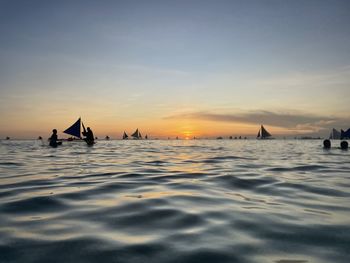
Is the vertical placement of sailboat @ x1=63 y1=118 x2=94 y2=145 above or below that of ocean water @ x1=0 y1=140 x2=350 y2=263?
above

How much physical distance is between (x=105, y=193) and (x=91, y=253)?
12.1ft

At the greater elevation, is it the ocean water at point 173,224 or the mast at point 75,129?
the mast at point 75,129

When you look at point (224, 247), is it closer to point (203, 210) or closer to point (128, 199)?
point (203, 210)

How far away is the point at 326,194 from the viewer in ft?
22.2

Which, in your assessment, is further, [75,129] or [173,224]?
[75,129]

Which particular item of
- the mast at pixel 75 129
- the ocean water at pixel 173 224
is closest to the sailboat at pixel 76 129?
the mast at pixel 75 129

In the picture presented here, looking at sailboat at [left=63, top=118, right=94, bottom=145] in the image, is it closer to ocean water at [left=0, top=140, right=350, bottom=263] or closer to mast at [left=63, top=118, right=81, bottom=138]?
mast at [left=63, top=118, right=81, bottom=138]

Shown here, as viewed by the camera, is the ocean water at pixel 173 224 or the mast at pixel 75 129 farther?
the mast at pixel 75 129

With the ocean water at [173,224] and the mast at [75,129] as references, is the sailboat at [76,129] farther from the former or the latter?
the ocean water at [173,224]

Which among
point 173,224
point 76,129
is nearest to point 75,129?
point 76,129

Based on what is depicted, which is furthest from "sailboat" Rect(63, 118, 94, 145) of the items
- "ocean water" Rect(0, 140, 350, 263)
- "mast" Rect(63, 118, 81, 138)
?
"ocean water" Rect(0, 140, 350, 263)

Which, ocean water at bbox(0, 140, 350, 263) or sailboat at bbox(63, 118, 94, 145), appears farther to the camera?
sailboat at bbox(63, 118, 94, 145)

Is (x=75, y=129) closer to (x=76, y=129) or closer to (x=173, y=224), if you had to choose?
(x=76, y=129)

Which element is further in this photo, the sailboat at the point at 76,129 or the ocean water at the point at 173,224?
the sailboat at the point at 76,129
